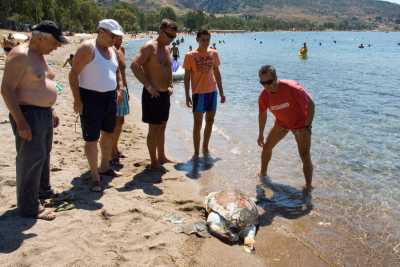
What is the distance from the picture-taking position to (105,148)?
Result: 19.0 ft

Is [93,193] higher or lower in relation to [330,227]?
higher

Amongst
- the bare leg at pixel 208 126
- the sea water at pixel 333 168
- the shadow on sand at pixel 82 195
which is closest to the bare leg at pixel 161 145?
the sea water at pixel 333 168

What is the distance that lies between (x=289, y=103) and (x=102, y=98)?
237cm

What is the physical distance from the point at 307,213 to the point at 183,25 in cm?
17769

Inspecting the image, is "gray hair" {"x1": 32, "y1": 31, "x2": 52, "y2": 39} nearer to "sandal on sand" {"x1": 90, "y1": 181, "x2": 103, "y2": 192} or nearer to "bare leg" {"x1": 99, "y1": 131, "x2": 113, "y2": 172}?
"bare leg" {"x1": 99, "y1": 131, "x2": 113, "y2": 172}

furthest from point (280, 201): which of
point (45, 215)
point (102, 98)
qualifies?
point (45, 215)

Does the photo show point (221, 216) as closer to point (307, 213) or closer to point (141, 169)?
point (307, 213)

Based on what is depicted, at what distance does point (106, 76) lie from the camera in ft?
16.5

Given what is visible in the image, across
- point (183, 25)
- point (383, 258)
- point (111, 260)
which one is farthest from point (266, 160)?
point (183, 25)

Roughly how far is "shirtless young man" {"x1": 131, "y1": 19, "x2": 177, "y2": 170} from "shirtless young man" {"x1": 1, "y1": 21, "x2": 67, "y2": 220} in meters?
1.80

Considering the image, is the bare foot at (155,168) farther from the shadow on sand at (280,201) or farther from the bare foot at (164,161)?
the shadow on sand at (280,201)

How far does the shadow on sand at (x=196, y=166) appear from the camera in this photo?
6873mm

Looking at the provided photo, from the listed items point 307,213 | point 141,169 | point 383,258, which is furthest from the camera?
point 141,169

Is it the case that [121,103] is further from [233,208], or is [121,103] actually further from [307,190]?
[307,190]
